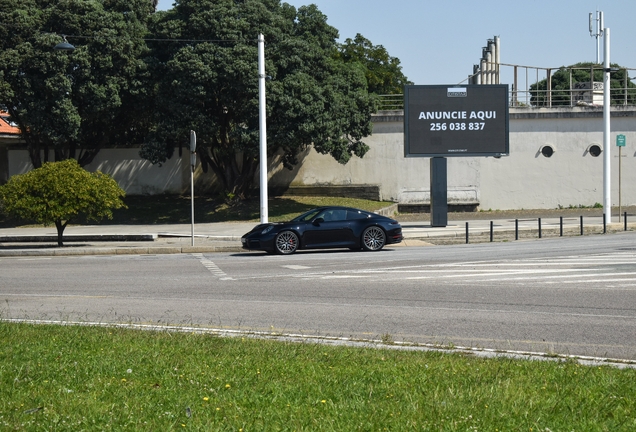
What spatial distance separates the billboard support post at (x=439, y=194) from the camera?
3080cm

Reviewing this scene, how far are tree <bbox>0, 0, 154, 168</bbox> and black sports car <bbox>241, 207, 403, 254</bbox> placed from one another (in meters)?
17.5

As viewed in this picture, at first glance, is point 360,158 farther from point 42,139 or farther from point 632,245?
point 632,245

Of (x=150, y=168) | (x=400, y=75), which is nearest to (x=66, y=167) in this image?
(x=150, y=168)

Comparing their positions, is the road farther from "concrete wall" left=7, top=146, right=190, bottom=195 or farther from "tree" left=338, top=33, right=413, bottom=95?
"tree" left=338, top=33, right=413, bottom=95

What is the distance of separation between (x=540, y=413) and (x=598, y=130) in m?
39.6

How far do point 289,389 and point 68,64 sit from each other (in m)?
32.9

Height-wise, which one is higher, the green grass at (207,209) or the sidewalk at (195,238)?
the green grass at (207,209)

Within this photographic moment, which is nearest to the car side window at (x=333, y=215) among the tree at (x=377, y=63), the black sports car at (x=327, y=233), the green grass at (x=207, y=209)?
the black sports car at (x=327, y=233)

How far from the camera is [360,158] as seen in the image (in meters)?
43.5

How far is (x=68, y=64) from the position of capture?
117 feet

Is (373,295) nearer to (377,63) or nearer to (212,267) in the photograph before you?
(212,267)

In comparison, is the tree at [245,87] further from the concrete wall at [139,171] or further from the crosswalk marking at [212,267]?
the crosswalk marking at [212,267]

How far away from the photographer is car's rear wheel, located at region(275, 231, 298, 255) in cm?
2180

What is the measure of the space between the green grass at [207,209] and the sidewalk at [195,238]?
435 cm
